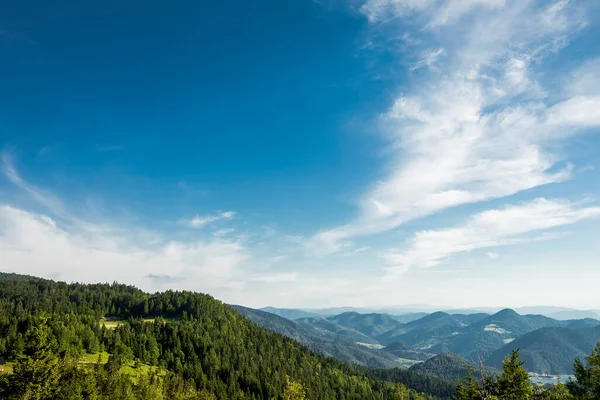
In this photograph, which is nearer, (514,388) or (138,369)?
(514,388)

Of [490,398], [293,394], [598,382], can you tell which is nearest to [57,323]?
[293,394]

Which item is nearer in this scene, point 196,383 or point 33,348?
point 33,348

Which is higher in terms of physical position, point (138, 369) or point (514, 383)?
point (514, 383)

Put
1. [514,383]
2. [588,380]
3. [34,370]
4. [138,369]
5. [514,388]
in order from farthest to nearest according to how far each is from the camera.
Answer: [138,369]
[34,370]
[514,383]
[514,388]
[588,380]

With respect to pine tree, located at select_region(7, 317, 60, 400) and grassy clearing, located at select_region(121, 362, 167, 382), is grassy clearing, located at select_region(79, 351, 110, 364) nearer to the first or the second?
grassy clearing, located at select_region(121, 362, 167, 382)

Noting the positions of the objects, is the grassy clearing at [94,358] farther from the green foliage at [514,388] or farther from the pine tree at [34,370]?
the green foliage at [514,388]

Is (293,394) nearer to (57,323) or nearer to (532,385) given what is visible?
(532,385)

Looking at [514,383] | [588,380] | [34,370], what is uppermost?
[588,380]

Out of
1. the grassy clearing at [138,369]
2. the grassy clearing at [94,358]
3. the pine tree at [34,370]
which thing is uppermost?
the pine tree at [34,370]

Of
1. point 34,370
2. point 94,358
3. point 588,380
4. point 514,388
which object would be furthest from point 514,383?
point 94,358

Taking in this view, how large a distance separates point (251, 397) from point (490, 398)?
514 ft

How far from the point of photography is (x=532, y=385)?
190 ft

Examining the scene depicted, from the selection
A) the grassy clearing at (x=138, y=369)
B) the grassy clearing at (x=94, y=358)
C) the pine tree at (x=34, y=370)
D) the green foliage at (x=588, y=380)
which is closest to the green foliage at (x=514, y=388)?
the green foliage at (x=588, y=380)

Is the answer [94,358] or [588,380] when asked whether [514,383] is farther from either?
[94,358]
